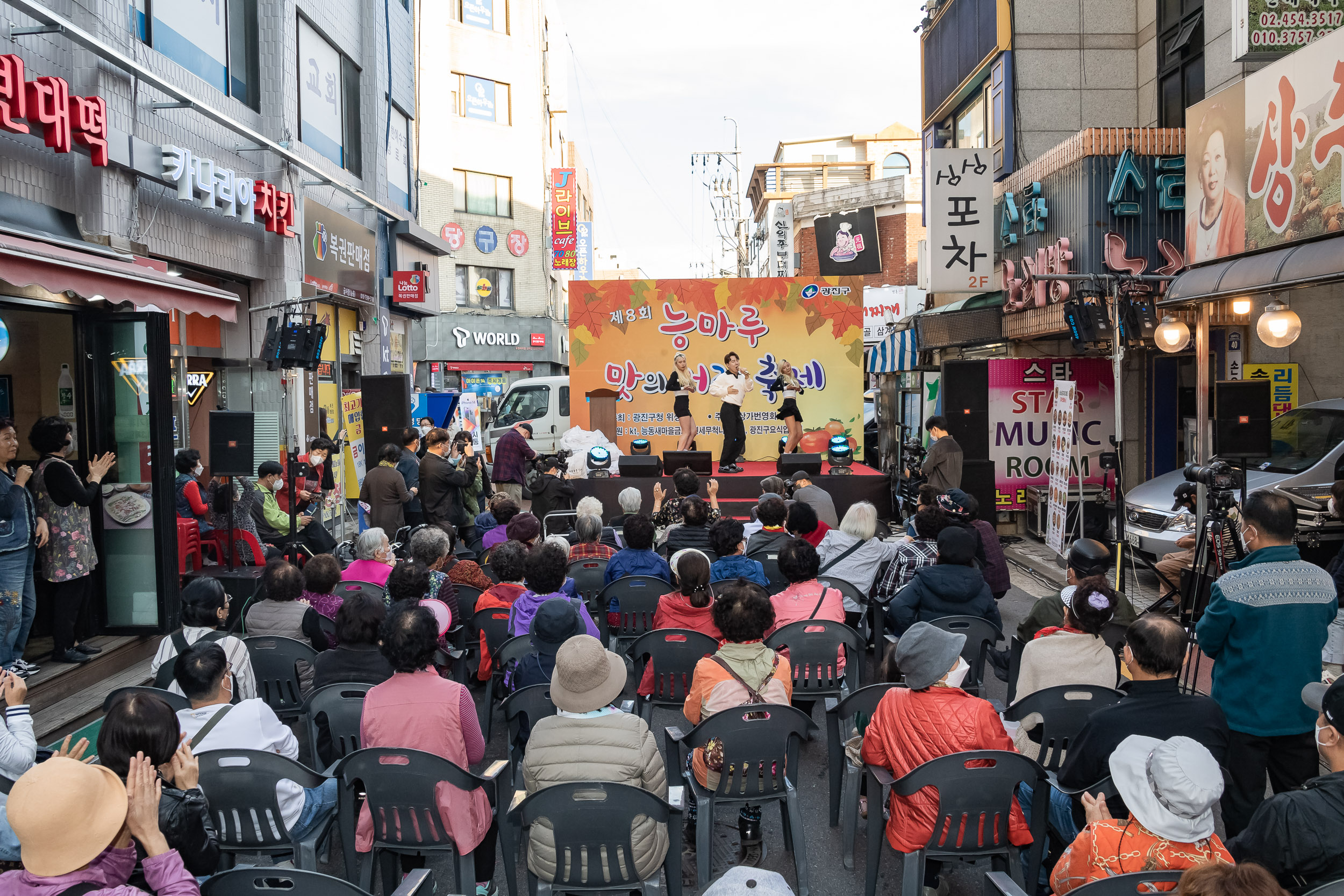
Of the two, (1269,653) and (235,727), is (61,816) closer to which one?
(235,727)

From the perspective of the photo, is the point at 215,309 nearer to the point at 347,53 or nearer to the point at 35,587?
the point at 35,587

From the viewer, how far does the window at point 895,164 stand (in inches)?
1617

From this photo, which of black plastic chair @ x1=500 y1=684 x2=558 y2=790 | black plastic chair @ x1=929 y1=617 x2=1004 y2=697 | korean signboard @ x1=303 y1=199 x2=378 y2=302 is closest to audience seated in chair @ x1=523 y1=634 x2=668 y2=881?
black plastic chair @ x1=500 y1=684 x2=558 y2=790

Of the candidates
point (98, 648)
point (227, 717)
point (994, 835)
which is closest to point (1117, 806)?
point (994, 835)

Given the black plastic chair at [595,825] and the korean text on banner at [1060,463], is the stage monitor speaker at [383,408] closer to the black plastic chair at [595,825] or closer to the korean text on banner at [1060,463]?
the korean text on banner at [1060,463]

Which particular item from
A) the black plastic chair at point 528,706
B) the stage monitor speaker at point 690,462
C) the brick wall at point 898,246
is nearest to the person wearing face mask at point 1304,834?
the black plastic chair at point 528,706

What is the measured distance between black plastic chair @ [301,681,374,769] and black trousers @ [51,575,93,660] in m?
3.63

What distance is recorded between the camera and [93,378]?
7.07 m

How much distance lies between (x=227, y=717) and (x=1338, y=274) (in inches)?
283

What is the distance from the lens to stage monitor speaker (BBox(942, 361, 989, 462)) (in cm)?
1192

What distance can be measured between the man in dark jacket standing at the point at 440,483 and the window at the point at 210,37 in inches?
177

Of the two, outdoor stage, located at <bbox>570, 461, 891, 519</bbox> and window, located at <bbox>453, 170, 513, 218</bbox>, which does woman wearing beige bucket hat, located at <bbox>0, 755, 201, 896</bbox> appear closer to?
outdoor stage, located at <bbox>570, 461, 891, 519</bbox>

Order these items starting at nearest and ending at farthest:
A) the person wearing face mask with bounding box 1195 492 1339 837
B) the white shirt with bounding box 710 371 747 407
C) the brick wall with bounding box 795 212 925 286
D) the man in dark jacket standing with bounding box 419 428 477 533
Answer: the person wearing face mask with bounding box 1195 492 1339 837 < the man in dark jacket standing with bounding box 419 428 477 533 < the white shirt with bounding box 710 371 747 407 < the brick wall with bounding box 795 212 925 286

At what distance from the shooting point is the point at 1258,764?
148 inches
